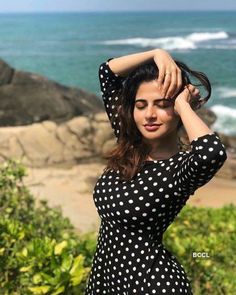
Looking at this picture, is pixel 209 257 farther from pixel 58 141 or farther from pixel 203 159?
pixel 58 141

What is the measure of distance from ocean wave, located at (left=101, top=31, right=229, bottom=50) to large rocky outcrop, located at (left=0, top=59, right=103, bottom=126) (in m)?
33.2

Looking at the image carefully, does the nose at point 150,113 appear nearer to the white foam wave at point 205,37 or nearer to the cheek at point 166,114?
the cheek at point 166,114

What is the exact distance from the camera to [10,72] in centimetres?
1934

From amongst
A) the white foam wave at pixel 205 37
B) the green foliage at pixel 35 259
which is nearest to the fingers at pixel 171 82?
the green foliage at pixel 35 259

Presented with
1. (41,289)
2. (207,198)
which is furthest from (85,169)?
(41,289)

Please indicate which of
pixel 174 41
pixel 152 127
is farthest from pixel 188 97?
pixel 174 41

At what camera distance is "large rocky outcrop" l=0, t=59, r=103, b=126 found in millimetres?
17141

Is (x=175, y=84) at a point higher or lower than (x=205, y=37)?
higher

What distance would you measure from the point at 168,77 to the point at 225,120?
71.0ft

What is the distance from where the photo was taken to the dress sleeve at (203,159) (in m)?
2.01

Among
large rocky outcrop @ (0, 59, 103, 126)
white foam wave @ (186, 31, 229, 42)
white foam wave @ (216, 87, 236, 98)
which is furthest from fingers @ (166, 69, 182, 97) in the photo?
white foam wave @ (186, 31, 229, 42)

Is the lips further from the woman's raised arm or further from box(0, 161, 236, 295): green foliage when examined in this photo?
box(0, 161, 236, 295): green foliage

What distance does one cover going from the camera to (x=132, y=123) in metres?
2.42

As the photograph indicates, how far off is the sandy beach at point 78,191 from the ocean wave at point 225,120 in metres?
7.30
